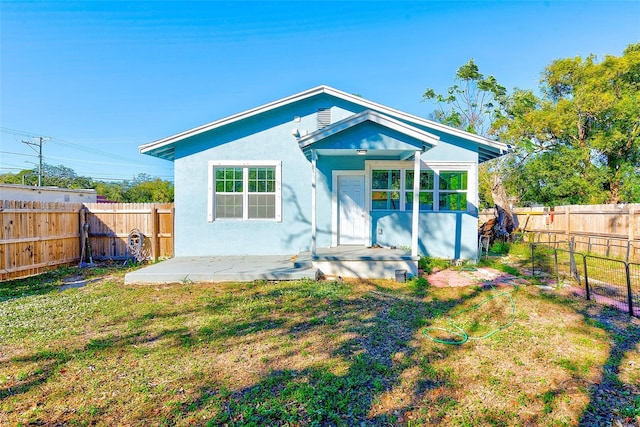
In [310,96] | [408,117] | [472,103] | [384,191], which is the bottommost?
[384,191]

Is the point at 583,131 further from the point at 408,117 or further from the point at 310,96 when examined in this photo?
the point at 310,96

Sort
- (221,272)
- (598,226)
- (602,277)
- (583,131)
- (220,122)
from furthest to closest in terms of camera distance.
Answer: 1. (583,131)
2. (598,226)
3. (220,122)
4. (602,277)
5. (221,272)

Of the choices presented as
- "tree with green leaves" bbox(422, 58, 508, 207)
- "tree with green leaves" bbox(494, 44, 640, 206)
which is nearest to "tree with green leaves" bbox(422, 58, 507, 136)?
"tree with green leaves" bbox(422, 58, 508, 207)

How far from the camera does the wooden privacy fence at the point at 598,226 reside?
1042 centimetres

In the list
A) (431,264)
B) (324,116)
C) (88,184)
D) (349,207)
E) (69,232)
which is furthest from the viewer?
(88,184)

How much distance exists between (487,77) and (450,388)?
29.6m

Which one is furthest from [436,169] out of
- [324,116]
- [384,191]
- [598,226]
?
Answer: [598,226]

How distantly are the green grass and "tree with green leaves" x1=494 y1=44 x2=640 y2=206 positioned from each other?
1737 centimetres

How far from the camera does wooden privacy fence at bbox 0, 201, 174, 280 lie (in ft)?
25.2

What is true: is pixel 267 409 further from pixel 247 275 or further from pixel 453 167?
pixel 453 167

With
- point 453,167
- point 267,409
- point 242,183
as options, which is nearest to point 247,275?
point 242,183

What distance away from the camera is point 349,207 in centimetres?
932

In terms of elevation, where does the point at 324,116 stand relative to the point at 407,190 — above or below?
above

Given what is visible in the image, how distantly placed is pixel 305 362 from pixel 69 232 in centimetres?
953
